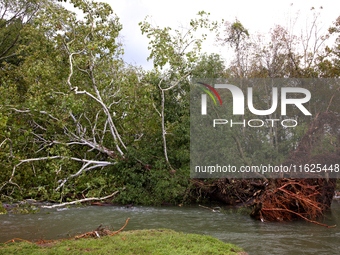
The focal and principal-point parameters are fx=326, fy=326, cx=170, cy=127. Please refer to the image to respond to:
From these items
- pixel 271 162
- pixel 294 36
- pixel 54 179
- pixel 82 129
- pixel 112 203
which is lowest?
pixel 112 203

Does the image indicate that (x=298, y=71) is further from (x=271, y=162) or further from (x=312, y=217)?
(x=312, y=217)

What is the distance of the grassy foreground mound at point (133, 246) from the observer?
541 cm

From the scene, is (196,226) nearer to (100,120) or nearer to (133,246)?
(133,246)

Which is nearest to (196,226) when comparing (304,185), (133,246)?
(133,246)

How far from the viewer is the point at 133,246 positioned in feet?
18.6

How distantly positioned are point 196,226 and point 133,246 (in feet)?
10.7

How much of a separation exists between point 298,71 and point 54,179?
13670 millimetres

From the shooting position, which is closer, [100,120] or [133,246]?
[133,246]

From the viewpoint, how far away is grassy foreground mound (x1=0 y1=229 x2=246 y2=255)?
5406mm

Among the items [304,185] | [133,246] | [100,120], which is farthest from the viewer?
[100,120]

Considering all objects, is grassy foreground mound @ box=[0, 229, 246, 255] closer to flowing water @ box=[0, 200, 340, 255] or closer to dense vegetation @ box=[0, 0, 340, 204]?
flowing water @ box=[0, 200, 340, 255]

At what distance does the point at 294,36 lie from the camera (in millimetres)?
17469

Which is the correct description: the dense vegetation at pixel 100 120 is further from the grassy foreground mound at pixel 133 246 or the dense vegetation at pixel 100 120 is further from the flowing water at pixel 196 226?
the grassy foreground mound at pixel 133 246

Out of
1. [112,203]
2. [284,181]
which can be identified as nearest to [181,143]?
[112,203]
